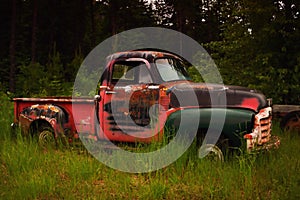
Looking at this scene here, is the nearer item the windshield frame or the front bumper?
the front bumper

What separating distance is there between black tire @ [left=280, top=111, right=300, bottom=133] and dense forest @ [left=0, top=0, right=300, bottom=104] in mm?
1199

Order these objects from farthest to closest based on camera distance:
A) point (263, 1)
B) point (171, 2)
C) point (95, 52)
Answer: point (171, 2) → point (95, 52) → point (263, 1)

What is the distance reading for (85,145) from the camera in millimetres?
5898

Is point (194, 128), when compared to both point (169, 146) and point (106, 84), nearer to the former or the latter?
point (169, 146)

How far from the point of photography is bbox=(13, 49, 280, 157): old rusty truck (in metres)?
4.76

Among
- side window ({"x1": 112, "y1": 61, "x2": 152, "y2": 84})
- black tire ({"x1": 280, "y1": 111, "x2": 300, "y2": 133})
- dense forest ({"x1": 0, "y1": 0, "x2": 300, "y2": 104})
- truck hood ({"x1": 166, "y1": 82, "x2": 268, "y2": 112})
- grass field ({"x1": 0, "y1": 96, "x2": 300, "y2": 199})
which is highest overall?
dense forest ({"x1": 0, "y1": 0, "x2": 300, "y2": 104})

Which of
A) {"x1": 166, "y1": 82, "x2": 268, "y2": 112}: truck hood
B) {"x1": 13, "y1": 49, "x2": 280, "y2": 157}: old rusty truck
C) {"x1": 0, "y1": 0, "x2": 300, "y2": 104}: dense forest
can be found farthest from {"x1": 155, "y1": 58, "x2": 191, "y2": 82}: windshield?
{"x1": 0, "y1": 0, "x2": 300, "y2": 104}: dense forest

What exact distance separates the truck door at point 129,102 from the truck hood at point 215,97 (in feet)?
1.35

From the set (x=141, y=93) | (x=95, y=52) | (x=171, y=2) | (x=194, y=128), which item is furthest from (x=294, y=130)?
(x=171, y=2)

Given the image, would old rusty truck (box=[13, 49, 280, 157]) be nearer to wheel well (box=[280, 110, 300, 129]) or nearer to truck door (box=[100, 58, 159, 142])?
truck door (box=[100, 58, 159, 142])

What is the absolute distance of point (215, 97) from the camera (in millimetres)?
4895

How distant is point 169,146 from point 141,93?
3.57ft

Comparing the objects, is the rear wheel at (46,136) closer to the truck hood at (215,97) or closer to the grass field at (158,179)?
the grass field at (158,179)

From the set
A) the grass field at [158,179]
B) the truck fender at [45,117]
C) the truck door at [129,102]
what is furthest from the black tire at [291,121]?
the truck fender at [45,117]
